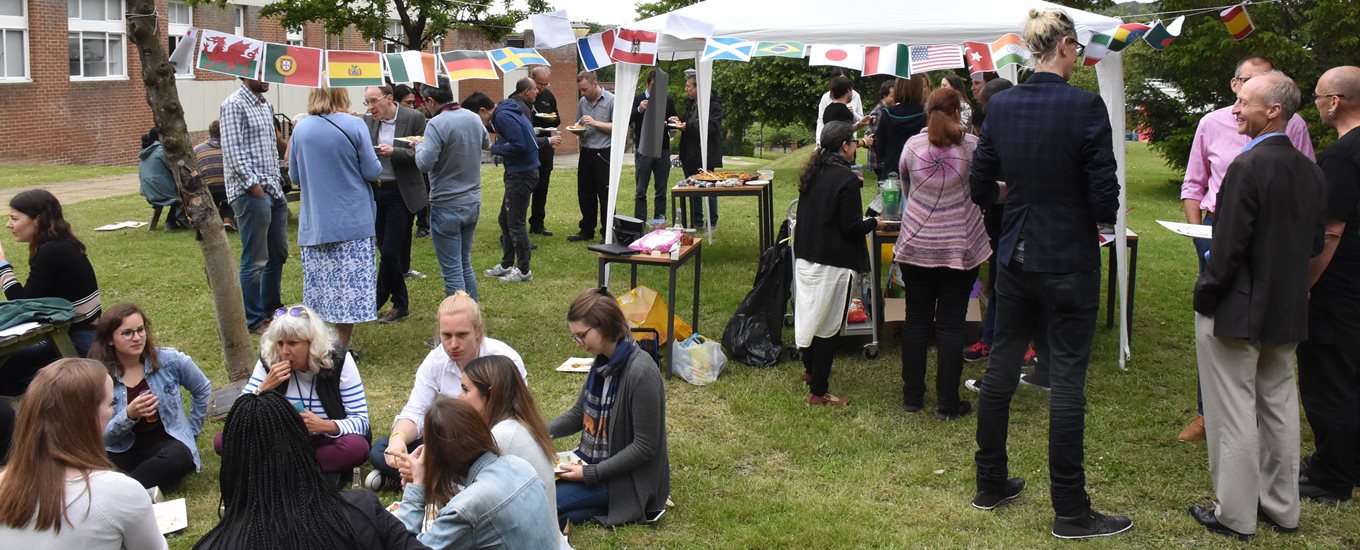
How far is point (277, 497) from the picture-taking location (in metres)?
2.74

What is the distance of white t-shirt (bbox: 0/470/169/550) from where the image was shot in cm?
283

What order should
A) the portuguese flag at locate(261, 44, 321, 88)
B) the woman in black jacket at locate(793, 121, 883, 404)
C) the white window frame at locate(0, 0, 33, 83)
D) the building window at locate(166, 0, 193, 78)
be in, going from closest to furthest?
the woman in black jacket at locate(793, 121, 883, 404)
the portuguese flag at locate(261, 44, 321, 88)
the white window frame at locate(0, 0, 33, 83)
the building window at locate(166, 0, 193, 78)

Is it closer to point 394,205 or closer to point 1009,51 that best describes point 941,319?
point 1009,51

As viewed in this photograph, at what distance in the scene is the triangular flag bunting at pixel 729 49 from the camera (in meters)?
7.50

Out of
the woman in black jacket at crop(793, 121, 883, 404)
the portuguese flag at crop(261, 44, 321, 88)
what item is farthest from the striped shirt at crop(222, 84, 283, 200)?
the woman in black jacket at crop(793, 121, 883, 404)

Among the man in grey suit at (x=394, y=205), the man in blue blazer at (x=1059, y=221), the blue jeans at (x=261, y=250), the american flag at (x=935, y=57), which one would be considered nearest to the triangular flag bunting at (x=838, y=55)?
the american flag at (x=935, y=57)

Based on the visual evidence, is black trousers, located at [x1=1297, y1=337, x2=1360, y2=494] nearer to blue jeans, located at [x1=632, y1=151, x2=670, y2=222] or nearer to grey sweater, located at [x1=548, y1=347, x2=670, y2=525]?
grey sweater, located at [x1=548, y1=347, x2=670, y2=525]

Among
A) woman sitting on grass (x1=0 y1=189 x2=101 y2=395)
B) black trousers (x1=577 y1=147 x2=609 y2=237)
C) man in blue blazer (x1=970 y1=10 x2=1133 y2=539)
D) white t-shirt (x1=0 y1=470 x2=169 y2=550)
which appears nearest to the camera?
white t-shirt (x1=0 y1=470 x2=169 y2=550)

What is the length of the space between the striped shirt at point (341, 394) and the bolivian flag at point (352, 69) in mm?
2138

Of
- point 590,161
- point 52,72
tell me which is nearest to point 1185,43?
point 590,161

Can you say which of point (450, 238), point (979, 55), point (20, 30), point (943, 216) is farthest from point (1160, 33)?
point (20, 30)

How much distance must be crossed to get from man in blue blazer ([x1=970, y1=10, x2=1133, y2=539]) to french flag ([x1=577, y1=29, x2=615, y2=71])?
11.3ft

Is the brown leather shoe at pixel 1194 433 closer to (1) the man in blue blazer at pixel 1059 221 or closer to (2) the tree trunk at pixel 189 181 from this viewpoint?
(1) the man in blue blazer at pixel 1059 221

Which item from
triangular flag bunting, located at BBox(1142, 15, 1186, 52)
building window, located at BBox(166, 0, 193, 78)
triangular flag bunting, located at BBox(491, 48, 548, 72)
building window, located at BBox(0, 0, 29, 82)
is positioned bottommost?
triangular flag bunting, located at BBox(491, 48, 548, 72)
